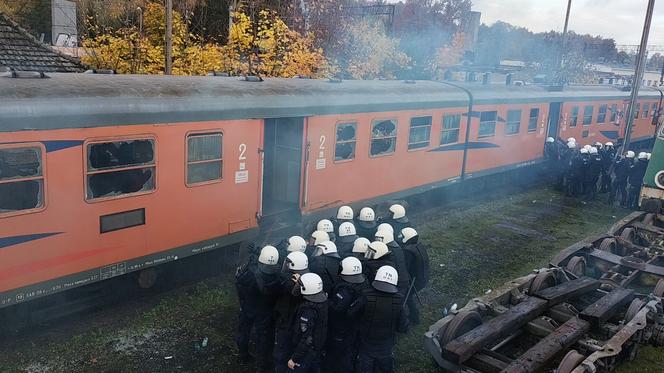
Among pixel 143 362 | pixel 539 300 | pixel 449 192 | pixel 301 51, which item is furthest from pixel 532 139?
pixel 143 362

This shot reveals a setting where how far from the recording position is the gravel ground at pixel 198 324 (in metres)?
6.89

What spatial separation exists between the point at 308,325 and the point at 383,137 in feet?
24.1

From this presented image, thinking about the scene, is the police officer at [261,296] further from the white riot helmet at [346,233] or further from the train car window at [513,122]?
the train car window at [513,122]

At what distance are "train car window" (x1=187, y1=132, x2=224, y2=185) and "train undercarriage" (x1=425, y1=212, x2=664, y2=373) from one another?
3968 mm

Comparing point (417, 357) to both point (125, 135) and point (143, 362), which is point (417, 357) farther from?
point (125, 135)

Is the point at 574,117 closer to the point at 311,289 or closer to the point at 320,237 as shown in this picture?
the point at 320,237

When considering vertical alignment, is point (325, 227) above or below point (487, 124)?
below

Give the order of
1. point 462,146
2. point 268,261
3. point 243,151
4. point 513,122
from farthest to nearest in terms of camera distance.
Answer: point 513,122 < point 462,146 < point 243,151 < point 268,261

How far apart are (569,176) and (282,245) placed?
12.9 m

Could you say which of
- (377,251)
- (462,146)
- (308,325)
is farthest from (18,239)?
(462,146)

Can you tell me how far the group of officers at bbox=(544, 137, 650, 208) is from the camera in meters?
16.0

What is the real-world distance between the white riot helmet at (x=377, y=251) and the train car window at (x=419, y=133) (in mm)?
6701

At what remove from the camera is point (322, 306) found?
5.63m

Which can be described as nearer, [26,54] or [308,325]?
[308,325]
